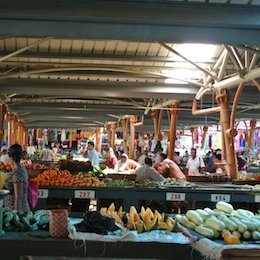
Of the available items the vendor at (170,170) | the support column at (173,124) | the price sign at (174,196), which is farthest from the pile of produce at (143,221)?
the support column at (173,124)

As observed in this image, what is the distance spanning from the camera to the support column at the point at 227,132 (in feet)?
32.8

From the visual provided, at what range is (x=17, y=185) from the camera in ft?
21.9

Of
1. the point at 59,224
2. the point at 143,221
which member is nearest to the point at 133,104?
the point at 143,221

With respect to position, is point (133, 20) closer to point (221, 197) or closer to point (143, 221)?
point (143, 221)

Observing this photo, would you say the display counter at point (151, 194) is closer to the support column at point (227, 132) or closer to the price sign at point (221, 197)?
the price sign at point (221, 197)

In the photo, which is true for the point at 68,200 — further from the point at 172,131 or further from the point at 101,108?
the point at 101,108

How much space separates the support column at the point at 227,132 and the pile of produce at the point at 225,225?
4680mm

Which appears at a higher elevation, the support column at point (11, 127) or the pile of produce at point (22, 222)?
the support column at point (11, 127)

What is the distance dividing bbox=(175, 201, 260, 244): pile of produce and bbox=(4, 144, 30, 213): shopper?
7.65 feet

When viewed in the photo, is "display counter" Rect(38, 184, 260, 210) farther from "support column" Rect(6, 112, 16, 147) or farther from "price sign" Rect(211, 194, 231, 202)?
"support column" Rect(6, 112, 16, 147)

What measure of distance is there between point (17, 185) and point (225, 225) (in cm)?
307

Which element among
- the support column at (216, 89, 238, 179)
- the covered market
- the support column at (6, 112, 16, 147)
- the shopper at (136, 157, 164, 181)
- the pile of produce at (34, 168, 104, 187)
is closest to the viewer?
the covered market

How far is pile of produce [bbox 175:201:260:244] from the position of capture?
15.3 ft

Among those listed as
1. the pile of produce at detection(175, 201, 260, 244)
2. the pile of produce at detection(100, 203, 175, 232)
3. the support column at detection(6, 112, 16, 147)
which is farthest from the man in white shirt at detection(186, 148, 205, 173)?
the pile of produce at detection(100, 203, 175, 232)
